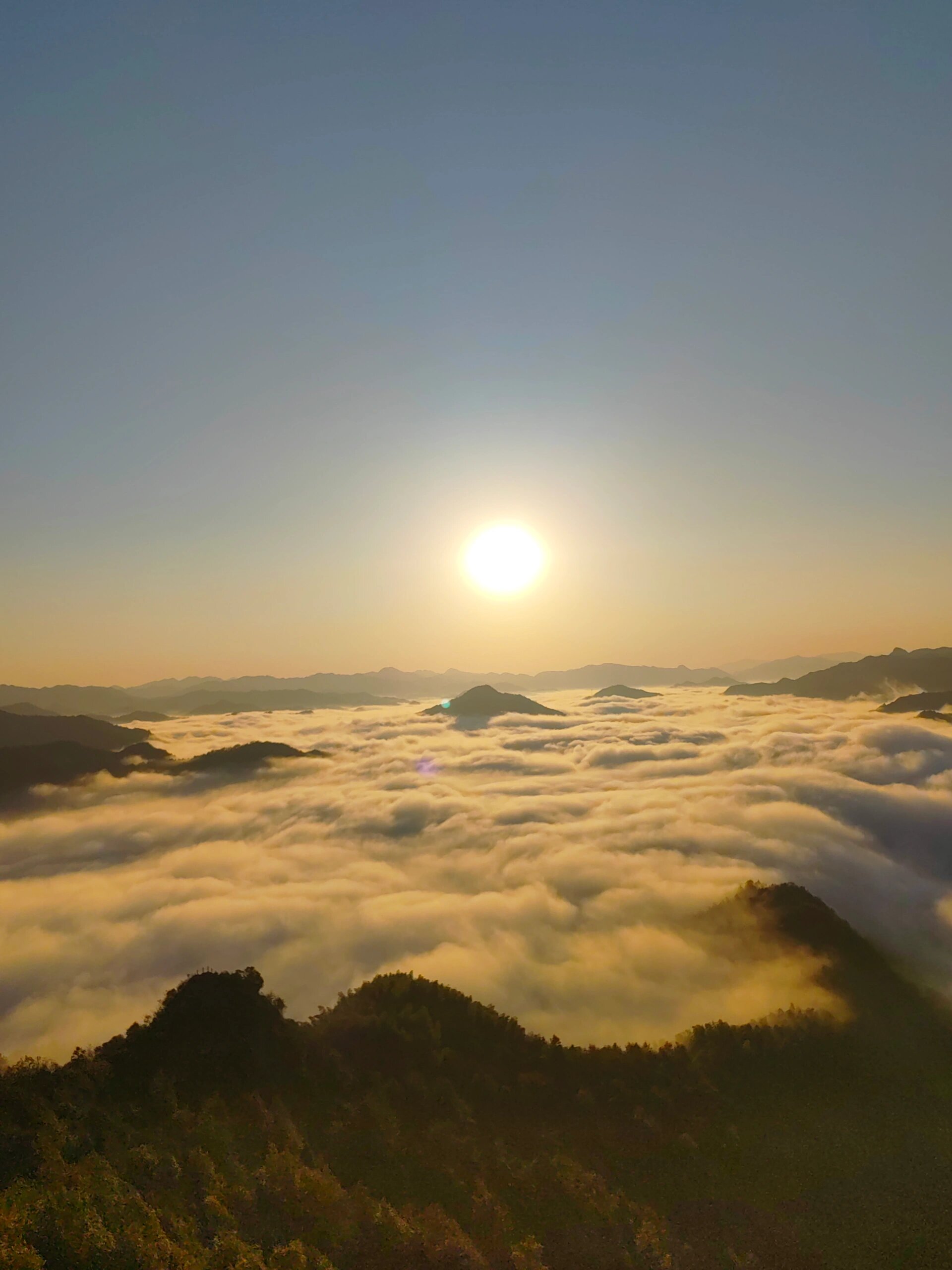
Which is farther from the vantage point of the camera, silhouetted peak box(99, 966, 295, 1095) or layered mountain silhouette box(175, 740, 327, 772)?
layered mountain silhouette box(175, 740, 327, 772)

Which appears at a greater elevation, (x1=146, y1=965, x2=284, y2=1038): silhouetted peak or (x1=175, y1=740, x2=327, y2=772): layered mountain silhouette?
(x1=175, y1=740, x2=327, y2=772): layered mountain silhouette

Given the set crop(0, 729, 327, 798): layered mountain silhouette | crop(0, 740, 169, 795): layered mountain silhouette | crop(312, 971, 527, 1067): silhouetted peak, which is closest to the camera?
crop(312, 971, 527, 1067): silhouetted peak

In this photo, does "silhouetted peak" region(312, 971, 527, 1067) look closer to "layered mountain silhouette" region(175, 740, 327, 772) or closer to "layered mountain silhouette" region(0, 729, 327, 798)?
"layered mountain silhouette" region(0, 729, 327, 798)

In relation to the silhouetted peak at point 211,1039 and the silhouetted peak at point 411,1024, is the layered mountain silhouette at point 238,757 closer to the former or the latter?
the silhouetted peak at point 411,1024

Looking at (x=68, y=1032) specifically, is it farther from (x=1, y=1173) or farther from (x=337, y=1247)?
(x=337, y=1247)

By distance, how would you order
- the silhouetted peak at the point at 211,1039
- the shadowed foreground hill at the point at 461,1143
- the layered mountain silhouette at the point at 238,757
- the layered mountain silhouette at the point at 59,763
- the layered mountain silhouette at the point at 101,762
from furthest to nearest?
the layered mountain silhouette at the point at 238,757, the layered mountain silhouette at the point at 101,762, the layered mountain silhouette at the point at 59,763, the silhouetted peak at the point at 211,1039, the shadowed foreground hill at the point at 461,1143

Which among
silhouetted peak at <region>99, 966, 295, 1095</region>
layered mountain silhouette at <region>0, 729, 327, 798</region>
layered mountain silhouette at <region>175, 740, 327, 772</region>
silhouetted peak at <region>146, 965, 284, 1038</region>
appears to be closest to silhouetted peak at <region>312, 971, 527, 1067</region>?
silhouetted peak at <region>99, 966, 295, 1095</region>

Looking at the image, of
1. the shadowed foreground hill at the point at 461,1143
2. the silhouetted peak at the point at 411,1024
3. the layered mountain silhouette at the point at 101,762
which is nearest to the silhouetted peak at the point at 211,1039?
the shadowed foreground hill at the point at 461,1143

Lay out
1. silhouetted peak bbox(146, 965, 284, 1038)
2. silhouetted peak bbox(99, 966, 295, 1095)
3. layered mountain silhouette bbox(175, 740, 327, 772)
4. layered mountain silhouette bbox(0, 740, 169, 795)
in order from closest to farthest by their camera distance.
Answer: silhouetted peak bbox(99, 966, 295, 1095) < silhouetted peak bbox(146, 965, 284, 1038) < layered mountain silhouette bbox(0, 740, 169, 795) < layered mountain silhouette bbox(175, 740, 327, 772)

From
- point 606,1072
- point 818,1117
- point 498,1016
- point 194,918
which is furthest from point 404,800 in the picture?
point 818,1117
